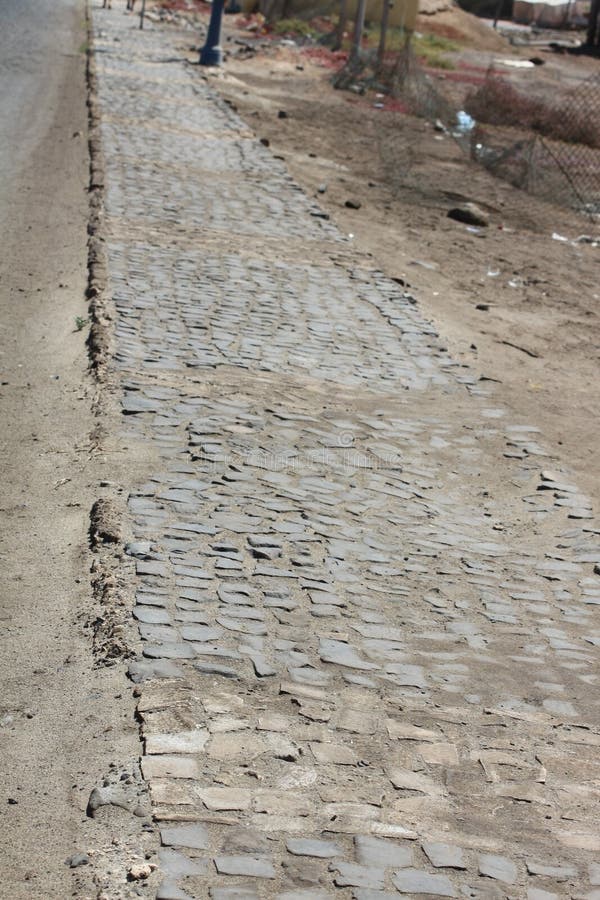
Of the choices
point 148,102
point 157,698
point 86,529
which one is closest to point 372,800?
point 157,698

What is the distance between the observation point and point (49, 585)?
16.5 ft

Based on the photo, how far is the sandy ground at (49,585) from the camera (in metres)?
3.57

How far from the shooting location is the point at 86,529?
5539 millimetres

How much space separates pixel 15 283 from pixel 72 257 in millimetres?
921

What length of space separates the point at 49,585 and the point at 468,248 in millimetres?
9092

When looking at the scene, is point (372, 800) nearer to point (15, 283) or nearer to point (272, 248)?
point (15, 283)

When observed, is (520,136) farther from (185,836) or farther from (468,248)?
(185,836)

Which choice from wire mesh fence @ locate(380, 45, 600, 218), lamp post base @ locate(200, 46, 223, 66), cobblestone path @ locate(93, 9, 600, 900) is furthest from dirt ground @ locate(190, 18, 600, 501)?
lamp post base @ locate(200, 46, 223, 66)

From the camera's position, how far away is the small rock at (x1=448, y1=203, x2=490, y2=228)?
14.3m

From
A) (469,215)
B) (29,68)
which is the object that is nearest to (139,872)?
(469,215)

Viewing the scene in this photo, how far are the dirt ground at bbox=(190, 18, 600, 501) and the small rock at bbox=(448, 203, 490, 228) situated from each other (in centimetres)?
12

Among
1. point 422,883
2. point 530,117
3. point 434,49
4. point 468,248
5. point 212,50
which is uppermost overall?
point 422,883

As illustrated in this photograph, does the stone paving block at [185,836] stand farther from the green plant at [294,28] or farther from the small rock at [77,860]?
the green plant at [294,28]

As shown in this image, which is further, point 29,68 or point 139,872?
point 29,68
